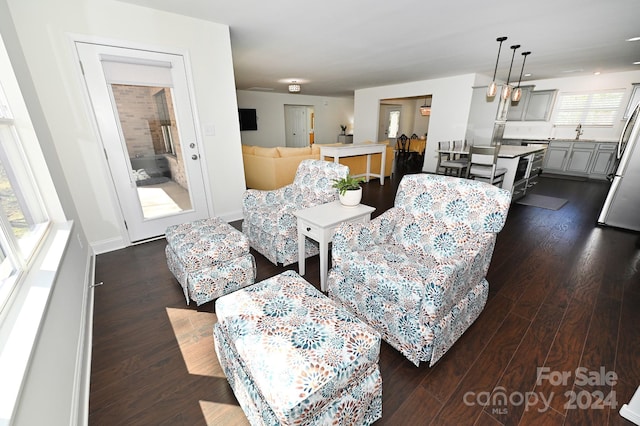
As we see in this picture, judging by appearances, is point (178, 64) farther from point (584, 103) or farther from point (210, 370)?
point (584, 103)

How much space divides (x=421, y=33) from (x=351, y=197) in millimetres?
2419

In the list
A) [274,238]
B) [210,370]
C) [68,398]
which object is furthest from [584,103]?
[68,398]

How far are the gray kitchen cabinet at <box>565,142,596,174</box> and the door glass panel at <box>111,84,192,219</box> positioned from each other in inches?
303

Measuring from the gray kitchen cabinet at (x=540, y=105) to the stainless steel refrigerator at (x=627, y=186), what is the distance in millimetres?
3625

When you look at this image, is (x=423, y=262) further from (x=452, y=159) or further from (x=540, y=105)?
(x=540, y=105)

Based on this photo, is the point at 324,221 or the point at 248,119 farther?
the point at 248,119

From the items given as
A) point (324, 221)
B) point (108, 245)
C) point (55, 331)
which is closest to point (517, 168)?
point (324, 221)

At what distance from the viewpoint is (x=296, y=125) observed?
949cm

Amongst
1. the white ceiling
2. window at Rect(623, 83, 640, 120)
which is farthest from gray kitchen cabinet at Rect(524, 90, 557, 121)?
window at Rect(623, 83, 640, 120)

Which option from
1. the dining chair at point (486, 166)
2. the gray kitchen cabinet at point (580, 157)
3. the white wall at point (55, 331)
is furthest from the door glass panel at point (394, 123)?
the white wall at point (55, 331)

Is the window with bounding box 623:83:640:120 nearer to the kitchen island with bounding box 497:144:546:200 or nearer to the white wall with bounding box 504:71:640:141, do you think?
the white wall with bounding box 504:71:640:141

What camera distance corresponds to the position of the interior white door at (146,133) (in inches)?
93.6

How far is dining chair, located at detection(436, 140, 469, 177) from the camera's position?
4.71 metres

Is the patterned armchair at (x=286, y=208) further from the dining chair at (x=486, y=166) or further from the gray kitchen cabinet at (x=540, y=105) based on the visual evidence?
the gray kitchen cabinet at (x=540, y=105)
